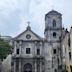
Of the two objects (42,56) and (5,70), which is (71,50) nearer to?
(42,56)

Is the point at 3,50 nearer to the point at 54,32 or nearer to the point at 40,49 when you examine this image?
the point at 40,49

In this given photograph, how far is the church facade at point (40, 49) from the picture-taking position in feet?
152

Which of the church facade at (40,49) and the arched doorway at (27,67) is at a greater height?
the church facade at (40,49)

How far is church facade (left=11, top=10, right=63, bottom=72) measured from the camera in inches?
1825

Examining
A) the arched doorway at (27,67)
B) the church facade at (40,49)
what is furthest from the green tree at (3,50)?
the arched doorway at (27,67)

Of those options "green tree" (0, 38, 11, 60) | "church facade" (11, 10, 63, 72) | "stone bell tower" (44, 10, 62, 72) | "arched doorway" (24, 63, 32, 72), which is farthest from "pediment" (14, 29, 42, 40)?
"green tree" (0, 38, 11, 60)

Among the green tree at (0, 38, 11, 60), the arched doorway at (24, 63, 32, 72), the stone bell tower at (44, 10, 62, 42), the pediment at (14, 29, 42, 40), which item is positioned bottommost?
the arched doorway at (24, 63, 32, 72)

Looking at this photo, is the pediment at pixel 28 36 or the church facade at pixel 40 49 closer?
the church facade at pixel 40 49

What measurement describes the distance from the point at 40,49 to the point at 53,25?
18.7 ft

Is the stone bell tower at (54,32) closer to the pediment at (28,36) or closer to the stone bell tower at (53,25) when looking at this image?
the stone bell tower at (53,25)

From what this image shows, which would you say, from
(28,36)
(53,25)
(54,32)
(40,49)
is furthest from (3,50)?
(53,25)

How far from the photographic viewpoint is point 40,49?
156 ft

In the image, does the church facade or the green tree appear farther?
the church facade

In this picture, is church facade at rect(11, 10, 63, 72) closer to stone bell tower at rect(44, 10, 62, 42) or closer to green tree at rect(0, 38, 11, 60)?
stone bell tower at rect(44, 10, 62, 42)
